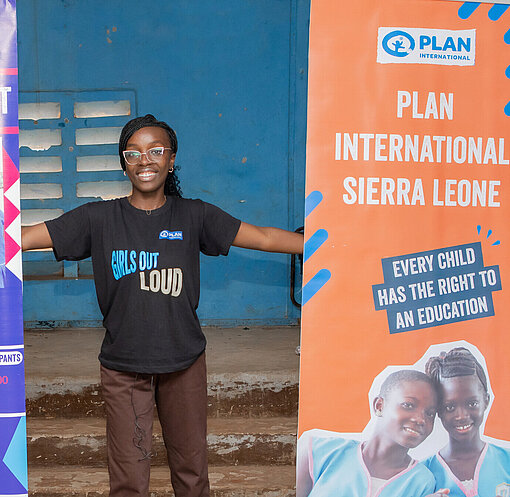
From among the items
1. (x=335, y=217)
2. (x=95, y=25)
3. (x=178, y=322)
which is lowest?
(x=178, y=322)

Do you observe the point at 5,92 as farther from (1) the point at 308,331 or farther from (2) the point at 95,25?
(2) the point at 95,25

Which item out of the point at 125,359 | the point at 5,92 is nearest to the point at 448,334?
the point at 125,359

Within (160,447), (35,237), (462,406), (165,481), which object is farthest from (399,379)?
(160,447)

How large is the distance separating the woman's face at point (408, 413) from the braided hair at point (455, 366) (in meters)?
0.05

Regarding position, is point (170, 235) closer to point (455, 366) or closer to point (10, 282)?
point (10, 282)

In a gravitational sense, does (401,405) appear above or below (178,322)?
below

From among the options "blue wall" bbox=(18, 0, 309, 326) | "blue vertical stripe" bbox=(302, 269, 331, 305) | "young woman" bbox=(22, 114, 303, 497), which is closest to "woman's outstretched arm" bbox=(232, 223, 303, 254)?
"young woman" bbox=(22, 114, 303, 497)

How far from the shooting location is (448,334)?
2.04 meters

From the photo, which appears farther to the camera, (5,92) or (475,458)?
(475,458)

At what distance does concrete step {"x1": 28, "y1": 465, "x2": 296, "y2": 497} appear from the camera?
10.1 feet

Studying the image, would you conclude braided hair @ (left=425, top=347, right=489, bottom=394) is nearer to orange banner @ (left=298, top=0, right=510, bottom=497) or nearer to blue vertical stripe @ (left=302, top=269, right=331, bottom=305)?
orange banner @ (left=298, top=0, right=510, bottom=497)

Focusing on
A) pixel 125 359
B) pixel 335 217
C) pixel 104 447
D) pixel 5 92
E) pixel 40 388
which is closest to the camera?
pixel 5 92

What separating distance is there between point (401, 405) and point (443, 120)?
85 cm

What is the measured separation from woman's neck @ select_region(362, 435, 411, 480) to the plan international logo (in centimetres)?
112
